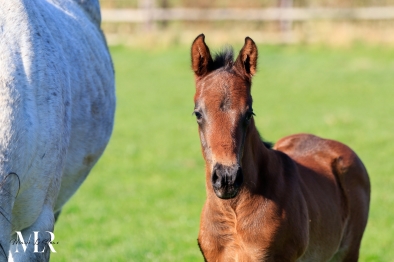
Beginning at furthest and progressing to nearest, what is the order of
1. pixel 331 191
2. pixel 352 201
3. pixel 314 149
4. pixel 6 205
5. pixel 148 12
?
pixel 148 12
pixel 314 149
pixel 352 201
pixel 331 191
pixel 6 205

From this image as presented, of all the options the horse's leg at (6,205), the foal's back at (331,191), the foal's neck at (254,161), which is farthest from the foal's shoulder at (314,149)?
the horse's leg at (6,205)

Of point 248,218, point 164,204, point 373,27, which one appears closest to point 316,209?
point 248,218

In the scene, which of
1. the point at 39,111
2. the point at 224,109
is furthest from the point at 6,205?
the point at 224,109

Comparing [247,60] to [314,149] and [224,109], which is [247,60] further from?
[314,149]

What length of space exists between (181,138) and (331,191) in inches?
258

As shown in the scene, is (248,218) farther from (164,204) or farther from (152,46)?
(152,46)

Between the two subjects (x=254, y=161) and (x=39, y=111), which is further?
(x=254, y=161)

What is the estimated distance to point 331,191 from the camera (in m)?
4.11

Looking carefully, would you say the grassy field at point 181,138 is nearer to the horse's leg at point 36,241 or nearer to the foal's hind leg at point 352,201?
the foal's hind leg at point 352,201

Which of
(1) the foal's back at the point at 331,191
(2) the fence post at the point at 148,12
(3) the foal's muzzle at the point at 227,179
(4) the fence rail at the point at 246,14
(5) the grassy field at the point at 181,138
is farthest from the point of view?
(2) the fence post at the point at 148,12

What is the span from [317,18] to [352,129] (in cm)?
1114

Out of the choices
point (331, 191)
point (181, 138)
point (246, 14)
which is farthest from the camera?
point (246, 14)

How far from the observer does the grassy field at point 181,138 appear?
5.86 m

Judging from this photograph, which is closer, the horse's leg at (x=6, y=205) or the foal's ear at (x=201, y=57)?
the horse's leg at (x=6, y=205)
